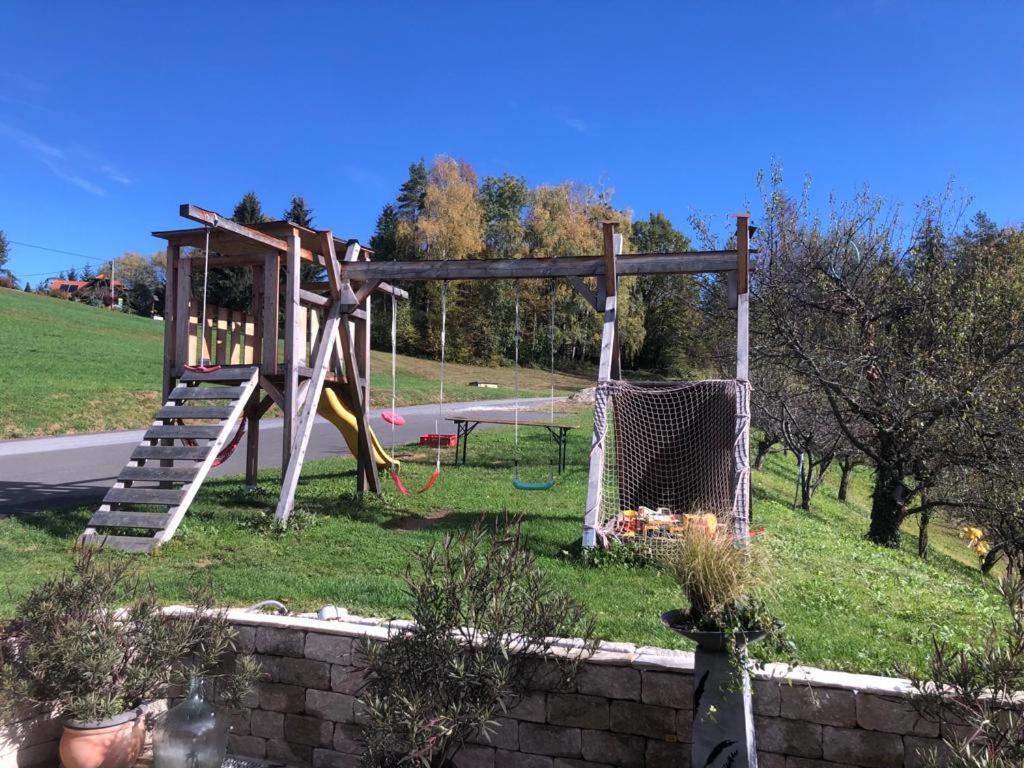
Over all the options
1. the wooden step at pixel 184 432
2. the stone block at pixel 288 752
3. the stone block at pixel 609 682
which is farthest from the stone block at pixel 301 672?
the wooden step at pixel 184 432

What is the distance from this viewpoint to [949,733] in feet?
10.00

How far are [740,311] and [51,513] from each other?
8050 mm

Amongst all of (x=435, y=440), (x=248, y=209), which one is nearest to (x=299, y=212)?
(x=248, y=209)

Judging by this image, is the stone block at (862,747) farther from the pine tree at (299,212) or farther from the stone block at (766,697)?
the pine tree at (299,212)

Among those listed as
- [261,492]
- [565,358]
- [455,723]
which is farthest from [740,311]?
[565,358]

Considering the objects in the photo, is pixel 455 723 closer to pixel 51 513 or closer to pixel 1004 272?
pixel 51 513

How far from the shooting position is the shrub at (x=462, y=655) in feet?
9.85

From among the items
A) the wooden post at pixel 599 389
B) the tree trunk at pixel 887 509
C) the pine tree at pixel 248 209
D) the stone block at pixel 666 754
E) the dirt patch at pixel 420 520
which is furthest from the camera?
the pine tree at pixel 248 209

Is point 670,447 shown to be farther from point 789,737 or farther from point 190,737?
point 190,737

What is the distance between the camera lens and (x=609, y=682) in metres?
3.49

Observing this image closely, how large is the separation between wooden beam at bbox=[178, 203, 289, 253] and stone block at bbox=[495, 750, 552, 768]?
6.01 meters

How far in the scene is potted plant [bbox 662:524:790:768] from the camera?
115 inches

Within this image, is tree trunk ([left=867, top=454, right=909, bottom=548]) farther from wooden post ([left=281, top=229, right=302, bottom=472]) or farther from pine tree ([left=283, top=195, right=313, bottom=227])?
pine tree ([left=283, top=195, right=313, bottom=227])

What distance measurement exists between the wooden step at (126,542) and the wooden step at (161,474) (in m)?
0.76
